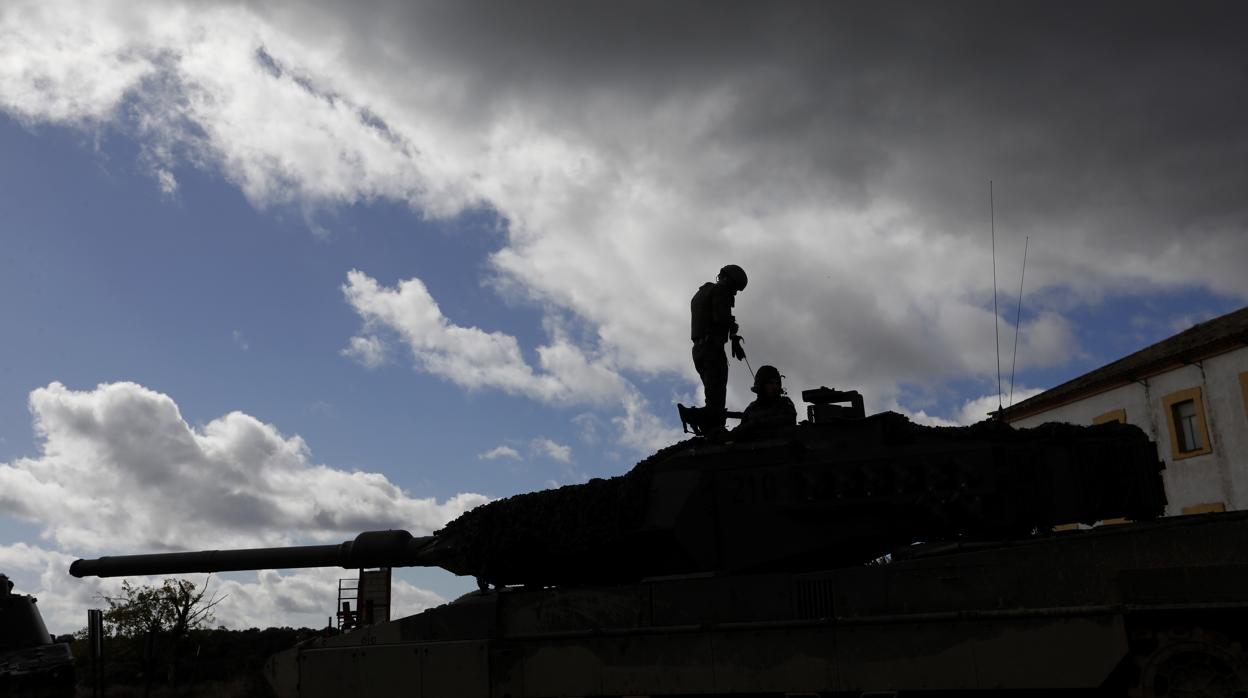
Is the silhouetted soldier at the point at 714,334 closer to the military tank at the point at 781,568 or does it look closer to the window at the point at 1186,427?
the military tank at the point at 781,568

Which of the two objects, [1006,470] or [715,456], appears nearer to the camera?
[1006,470]

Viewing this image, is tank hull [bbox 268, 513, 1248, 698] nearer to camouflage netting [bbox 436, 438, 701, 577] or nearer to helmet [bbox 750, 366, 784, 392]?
camouflage netting [bbox 436, 438, 701, 577]

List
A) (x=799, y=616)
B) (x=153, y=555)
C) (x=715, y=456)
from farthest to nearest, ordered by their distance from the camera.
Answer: (x=153, y=555) < (x=715, y=456) < (x=799, y=616)

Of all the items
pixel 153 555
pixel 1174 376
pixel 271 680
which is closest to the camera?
pixel 271 680

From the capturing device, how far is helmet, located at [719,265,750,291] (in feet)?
35.2

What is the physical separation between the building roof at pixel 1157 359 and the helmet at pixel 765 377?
687 inches

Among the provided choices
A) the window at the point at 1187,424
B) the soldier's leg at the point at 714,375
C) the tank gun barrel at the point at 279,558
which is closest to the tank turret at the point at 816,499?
the soldier's leg at the point at 714,375

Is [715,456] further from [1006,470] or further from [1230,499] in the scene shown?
[1230,499]

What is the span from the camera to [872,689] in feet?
25.0

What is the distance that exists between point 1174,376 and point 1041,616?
2498 centimetres

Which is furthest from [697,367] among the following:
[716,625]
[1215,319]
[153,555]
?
[1215,319]

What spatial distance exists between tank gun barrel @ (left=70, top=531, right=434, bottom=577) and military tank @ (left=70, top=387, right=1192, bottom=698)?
1264mm

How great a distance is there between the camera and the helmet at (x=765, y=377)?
9922 mm

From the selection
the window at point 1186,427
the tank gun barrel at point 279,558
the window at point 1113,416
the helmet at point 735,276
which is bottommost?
the tank gun barrel at point 279,558
